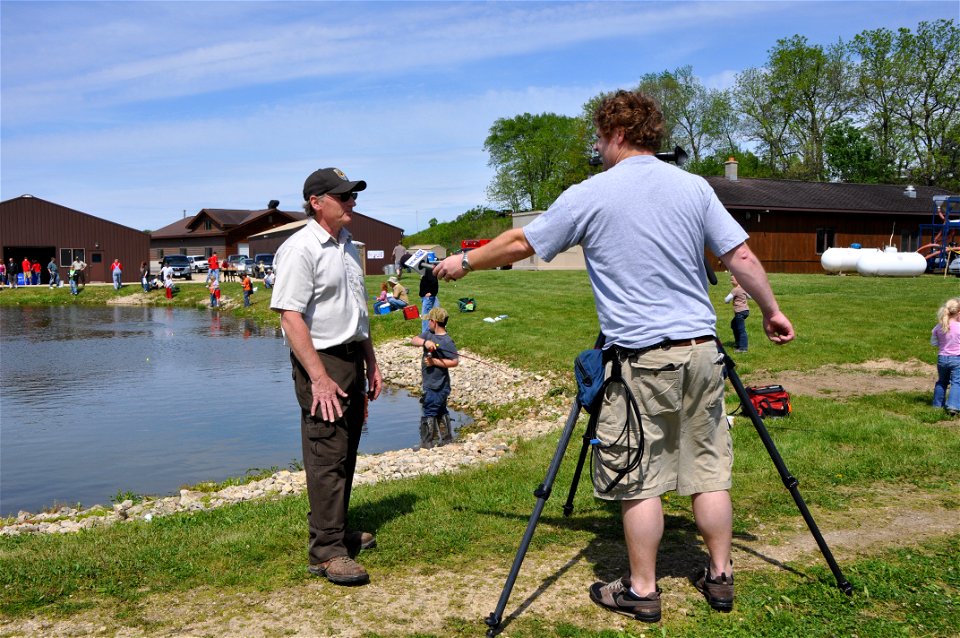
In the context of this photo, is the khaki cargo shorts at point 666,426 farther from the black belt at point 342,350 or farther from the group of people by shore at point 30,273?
the group of people by shore at point 30,273

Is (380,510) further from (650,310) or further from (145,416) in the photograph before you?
(145,416)

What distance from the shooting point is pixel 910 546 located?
195 inches

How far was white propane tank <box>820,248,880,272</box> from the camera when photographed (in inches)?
1315

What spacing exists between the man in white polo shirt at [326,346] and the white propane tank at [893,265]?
31623 millimetres

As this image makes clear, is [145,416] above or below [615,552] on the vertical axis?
below

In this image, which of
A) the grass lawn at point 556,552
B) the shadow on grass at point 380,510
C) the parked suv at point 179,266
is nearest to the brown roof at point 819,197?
the grass lawn at point 556,552

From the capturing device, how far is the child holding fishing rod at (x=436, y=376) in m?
11.0

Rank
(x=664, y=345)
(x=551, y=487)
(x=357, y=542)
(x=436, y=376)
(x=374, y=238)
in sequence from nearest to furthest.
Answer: (x=664, y=345) < (x=551, y=487) < (x=357, y=542) < (x=436, y=376) < (x=374, y=238)

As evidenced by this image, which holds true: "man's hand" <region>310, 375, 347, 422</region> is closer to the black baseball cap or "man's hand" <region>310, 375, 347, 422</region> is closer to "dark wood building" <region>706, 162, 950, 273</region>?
the black baseball cap

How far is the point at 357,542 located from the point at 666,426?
2.12m

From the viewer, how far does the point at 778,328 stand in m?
4.24

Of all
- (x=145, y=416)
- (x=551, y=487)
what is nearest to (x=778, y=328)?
(x=551, y=487)

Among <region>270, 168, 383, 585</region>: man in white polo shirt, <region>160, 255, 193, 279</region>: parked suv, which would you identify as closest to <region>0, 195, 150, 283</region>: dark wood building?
<region>160, 255, 193, 279</region>: parked suv

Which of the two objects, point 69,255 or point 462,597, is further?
point 69,255
